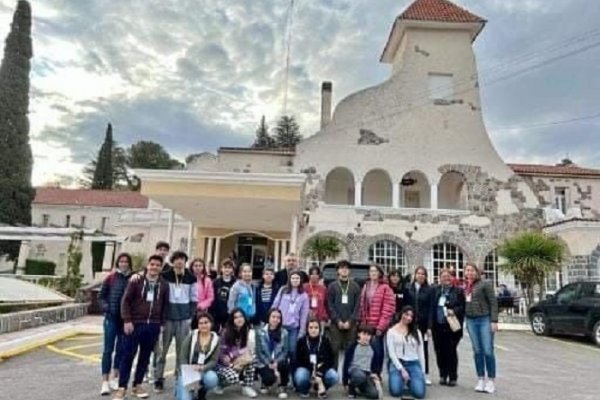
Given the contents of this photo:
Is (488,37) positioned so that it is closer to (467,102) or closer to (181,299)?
(467,102)

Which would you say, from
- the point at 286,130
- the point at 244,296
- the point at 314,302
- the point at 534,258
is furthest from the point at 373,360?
the point at 286,130

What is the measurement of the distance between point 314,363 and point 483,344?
2259mm

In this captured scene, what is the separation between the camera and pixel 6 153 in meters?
32.5

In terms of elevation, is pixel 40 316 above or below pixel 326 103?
below

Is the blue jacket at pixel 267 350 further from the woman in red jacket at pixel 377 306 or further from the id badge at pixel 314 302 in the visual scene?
the woman in red jacket at pixel 377 306

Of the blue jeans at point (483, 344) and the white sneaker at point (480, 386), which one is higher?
the blue jeans at point (483, 344)

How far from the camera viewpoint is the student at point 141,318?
569cm

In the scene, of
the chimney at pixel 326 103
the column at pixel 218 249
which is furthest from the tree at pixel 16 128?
the chimney at pixel 326 103

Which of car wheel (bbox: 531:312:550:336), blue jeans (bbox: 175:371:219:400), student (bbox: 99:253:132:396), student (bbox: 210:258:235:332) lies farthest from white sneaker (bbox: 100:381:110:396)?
Result: car wheel (bbox: 531:312:550:336)

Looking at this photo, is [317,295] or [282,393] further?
[317,295]

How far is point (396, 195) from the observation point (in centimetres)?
2267

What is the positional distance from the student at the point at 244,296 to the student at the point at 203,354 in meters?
0.89

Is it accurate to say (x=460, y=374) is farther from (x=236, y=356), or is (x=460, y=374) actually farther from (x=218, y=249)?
(x=218, y=249)

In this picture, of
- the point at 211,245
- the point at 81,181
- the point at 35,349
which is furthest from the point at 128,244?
the point at 81,181
